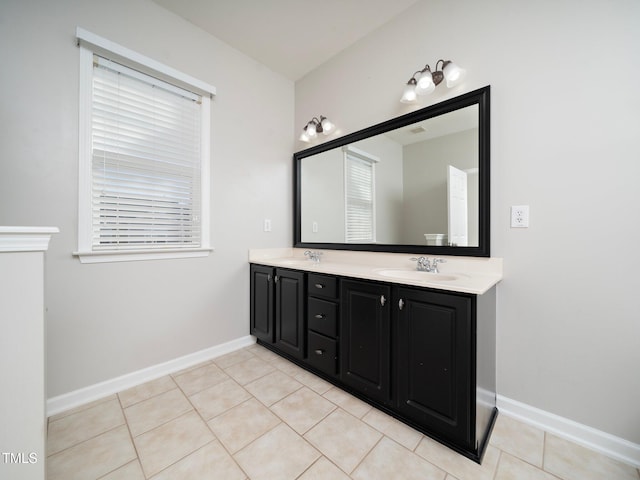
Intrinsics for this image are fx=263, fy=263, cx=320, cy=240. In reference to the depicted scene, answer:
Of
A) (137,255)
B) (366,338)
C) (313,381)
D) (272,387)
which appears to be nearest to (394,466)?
(366,338)

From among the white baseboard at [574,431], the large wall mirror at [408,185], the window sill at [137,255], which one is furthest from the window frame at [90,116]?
the white baseboard at [574,431]

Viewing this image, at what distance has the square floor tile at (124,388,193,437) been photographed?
4.78 ft

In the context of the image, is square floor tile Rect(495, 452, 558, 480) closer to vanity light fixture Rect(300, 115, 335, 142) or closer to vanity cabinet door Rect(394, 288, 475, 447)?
vanity cabinet door Rect(394, 288, 475, 447)

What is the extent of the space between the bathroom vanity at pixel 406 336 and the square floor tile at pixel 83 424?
112cm

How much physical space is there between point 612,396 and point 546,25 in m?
1.91

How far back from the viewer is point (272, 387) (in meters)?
1.82

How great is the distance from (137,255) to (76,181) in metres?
0.57

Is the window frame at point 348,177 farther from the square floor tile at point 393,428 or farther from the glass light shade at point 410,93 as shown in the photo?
the square floor tile at point 393,428

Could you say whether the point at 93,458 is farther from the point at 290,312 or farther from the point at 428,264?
the point at 428,264

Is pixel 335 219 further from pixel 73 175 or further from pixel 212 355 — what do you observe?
pixel 73 175

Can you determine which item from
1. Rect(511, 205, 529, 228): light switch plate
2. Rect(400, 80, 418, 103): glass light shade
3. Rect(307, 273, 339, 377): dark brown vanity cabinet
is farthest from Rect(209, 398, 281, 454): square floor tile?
Rect(400, 80, 418, 103): glass light shade

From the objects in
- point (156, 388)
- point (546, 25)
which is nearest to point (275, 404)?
point (156, 388)

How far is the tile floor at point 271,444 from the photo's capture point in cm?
116

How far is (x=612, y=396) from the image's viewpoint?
4.15 feet
